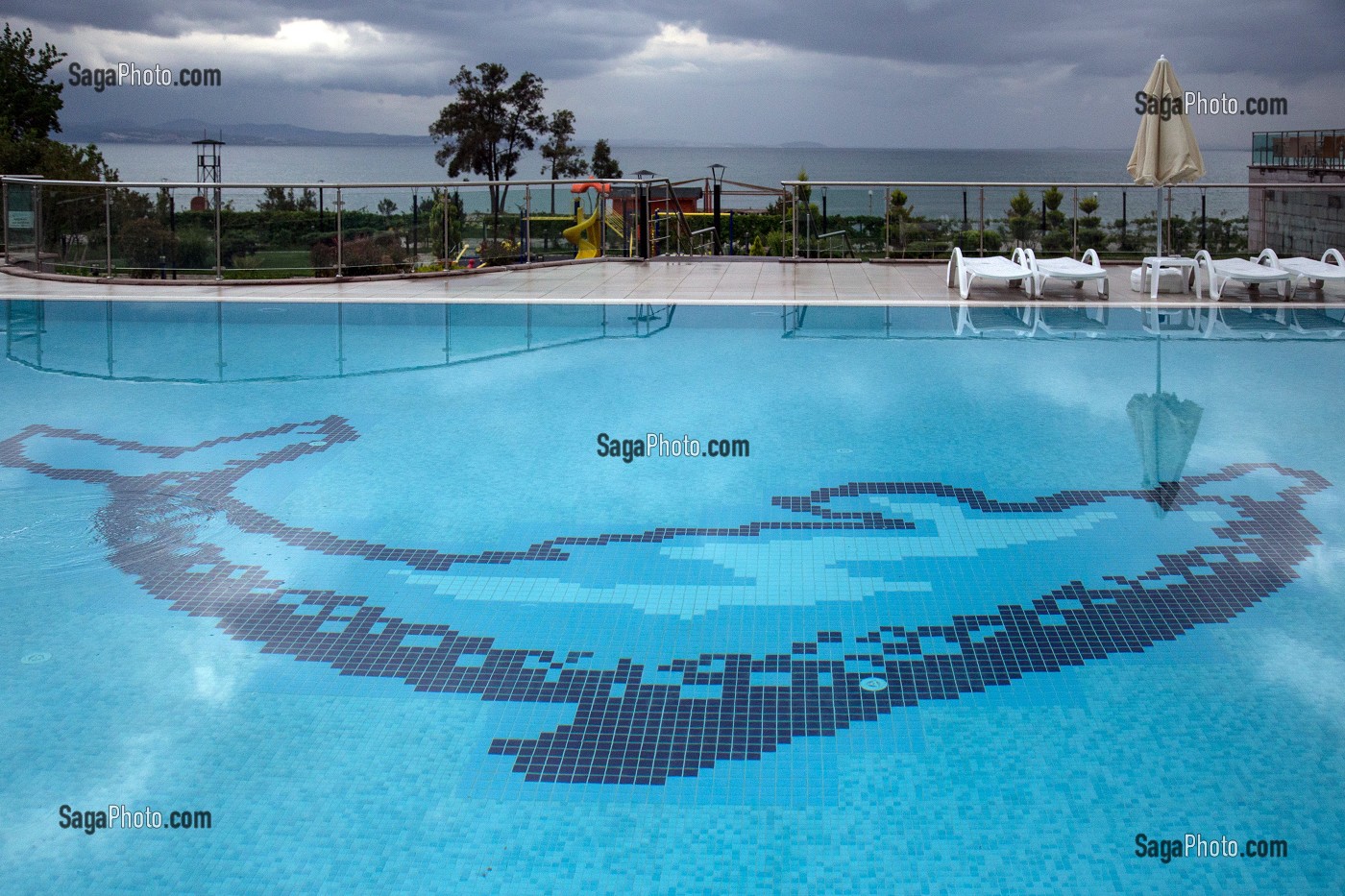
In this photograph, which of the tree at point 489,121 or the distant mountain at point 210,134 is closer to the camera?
the distant mountain at point 210,134

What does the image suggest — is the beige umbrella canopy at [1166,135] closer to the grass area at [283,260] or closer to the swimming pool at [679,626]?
the swimming pool at [679,626]

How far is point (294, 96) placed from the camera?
41.1 m

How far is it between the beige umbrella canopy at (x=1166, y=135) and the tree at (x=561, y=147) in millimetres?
36215

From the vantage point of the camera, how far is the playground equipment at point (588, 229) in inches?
592

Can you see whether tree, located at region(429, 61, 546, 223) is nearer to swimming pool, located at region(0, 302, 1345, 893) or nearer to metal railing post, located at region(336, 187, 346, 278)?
metal railing post, located at region(336, 187, 346, 278)

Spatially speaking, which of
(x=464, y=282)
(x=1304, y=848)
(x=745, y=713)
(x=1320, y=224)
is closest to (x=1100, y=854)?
(x=1304, y=848)

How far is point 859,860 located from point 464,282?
10.8 metres

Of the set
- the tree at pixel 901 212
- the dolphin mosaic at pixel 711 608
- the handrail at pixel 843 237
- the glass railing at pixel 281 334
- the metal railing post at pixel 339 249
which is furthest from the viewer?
the handrail at pixel 843 237

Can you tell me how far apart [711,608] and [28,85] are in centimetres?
2603

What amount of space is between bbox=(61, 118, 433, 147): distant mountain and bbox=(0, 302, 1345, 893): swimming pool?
2179 centimetres

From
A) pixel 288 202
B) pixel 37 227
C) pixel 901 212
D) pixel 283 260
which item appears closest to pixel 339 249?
pixel 283 260

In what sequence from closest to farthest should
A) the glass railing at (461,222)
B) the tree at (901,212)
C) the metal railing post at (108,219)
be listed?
the metal railing post at (108,219)
the glass railing at (461,222)
the tree at (901,212)

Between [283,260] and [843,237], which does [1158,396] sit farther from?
[283,260]

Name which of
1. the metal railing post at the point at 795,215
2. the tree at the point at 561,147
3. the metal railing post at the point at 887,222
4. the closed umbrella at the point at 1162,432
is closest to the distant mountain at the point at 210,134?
the tree at the point at 561,147
